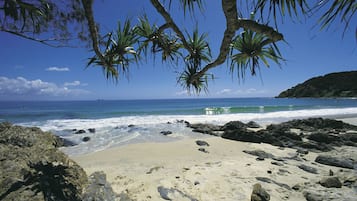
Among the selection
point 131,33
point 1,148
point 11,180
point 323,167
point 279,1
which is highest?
point 131,33

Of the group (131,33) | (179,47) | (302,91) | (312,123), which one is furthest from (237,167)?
(302,91)

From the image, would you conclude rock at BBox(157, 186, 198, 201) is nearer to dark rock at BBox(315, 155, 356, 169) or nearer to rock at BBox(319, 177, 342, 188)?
rock at BBox(319, 177, 342, 188)

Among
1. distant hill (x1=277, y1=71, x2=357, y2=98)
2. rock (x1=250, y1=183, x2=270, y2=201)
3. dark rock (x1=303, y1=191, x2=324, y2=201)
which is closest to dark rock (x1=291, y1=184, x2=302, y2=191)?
dark rock (x1=303, y1=191, x2=324, y2=201)

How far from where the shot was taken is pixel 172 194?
134 inches

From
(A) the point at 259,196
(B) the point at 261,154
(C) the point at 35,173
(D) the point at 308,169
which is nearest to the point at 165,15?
(C) the point at 35,173

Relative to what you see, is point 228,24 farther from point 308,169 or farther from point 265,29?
point 308,169

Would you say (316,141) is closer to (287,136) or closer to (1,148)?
(287,136)

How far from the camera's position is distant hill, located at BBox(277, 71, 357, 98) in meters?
64.4

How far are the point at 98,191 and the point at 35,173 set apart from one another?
0.67 m

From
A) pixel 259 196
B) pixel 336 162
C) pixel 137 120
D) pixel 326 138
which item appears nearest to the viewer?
pixel 259 196

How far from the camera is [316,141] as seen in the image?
8281 mm

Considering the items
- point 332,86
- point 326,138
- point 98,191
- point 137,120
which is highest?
point 332,86

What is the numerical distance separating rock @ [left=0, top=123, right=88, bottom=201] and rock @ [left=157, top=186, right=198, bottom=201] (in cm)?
115

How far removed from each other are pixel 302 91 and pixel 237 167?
8260 centimetres
